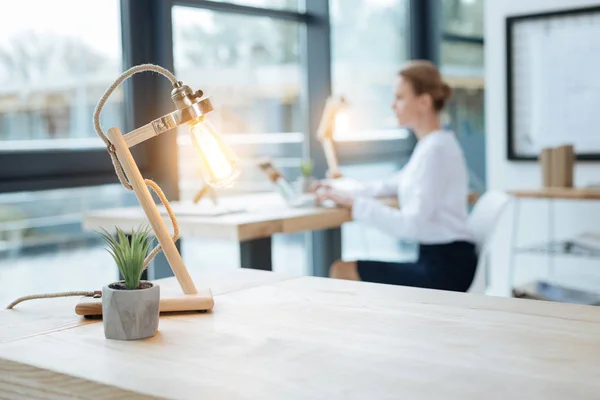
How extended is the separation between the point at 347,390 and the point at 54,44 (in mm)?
2566

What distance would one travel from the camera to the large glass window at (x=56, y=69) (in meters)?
3.05

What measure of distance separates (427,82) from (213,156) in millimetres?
1901

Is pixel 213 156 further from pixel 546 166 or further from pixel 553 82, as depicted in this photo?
pixel 553 82

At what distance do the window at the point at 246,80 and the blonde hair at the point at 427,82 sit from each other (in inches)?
39.9

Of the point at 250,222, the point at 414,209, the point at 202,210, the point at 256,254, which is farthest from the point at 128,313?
the point at 414,209

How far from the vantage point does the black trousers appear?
10.2ft

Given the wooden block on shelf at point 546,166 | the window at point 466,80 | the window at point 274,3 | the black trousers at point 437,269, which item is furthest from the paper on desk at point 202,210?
the window at point 466,80

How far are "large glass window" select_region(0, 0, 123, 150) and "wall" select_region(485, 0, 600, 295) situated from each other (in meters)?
2.35

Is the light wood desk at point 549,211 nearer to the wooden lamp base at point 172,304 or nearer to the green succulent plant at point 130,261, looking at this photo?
the wooden lamp base at point 172,304

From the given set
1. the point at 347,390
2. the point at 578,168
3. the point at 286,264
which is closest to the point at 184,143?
the point at 286,264

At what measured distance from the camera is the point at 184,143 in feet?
12.4

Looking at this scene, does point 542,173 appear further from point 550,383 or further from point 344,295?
point 550,383

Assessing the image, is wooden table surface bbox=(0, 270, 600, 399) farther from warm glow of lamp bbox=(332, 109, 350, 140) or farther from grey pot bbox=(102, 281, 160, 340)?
warm glow of lamp bbox=(332, 109, 350, 140)

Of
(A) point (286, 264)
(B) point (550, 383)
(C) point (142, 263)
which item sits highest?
(C) point (142, 263)
